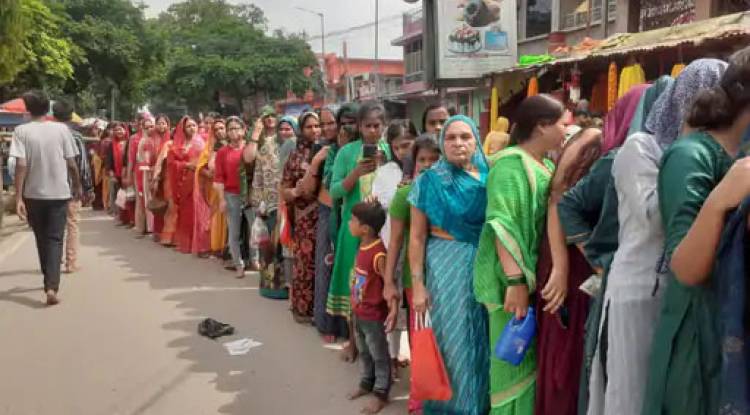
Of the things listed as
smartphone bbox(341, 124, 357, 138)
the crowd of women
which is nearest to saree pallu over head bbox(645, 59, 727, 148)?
the crowd of women

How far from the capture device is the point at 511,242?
2602 mm

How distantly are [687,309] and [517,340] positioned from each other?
2.92 ft

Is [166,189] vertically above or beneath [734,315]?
beneath

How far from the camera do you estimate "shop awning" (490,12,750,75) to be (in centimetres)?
641

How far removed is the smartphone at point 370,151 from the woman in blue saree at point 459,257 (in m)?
1.03

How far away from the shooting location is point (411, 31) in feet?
116

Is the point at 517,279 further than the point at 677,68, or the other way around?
the point at 677,68

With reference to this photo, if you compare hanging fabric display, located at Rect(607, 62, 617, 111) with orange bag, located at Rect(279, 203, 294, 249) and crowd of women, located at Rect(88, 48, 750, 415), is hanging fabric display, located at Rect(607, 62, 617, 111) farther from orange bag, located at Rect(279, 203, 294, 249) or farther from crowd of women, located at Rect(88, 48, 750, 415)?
orange bag, located at Rect(279, 203, 294, 249)

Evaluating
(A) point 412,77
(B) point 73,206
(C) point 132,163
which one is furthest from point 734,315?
(A) point 412,77

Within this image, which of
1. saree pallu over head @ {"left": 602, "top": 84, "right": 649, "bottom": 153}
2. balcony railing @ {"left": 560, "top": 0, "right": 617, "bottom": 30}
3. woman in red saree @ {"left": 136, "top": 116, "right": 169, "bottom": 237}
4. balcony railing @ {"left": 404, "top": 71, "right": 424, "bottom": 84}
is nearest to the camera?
saree pallu over head @ {"left": 602, "top": 84, "right": 649, "bottom": 153}

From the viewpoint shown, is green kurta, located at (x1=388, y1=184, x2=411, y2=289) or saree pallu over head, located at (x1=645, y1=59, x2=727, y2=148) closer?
saree pallu over head, located at (x1=645, y1=59, x2=727, y2=148)

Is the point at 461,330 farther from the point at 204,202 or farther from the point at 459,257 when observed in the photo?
the point at 204,202

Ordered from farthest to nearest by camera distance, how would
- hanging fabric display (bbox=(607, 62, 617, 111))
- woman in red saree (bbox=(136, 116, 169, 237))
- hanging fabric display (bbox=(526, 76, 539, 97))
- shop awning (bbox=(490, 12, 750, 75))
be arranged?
woman in red saree (bbox=(136, 116, 169, 237)), hanging fabric display (bbox=(526, 76, 539, 97)), hanging fabric display (bbox=(607, 62, 617, 111)), shop awning (bbox=(490, 12, 750, 75))

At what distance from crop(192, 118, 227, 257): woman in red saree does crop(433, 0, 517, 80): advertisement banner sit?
16.6ft
